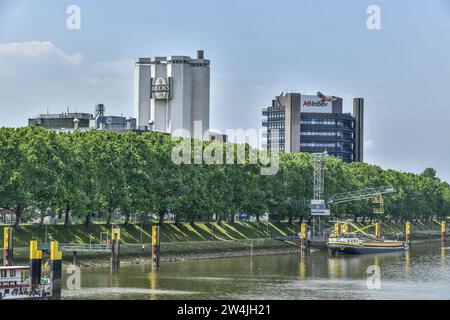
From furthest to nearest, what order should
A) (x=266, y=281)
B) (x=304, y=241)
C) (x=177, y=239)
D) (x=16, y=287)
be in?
(x=304, y=241) < (x=177, y=239) < (x=266, y=281) < (x=16, y=287)

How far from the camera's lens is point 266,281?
12425 cm

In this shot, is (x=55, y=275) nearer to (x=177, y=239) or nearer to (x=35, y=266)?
(x=35, y=266)

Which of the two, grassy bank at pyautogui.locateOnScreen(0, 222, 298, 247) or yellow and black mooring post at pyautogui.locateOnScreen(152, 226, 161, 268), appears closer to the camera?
yellow and black mooring post at pyautogui.locateOnScreen(152, 226, 161, 268)

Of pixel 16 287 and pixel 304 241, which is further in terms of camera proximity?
pixel 304 241

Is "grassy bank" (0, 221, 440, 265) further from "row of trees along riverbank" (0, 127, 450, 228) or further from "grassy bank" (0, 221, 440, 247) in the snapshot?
"row of trees along riverbank" (0, 127, 450, 228)

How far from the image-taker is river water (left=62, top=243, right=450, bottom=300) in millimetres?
108562

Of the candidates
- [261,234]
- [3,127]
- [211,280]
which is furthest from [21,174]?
[261,234]

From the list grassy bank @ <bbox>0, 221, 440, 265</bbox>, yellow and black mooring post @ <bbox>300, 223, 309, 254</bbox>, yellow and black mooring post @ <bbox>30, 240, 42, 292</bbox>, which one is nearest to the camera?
yellow and black mooring post @ <bbox>30, 240, 42, 292</bbox>

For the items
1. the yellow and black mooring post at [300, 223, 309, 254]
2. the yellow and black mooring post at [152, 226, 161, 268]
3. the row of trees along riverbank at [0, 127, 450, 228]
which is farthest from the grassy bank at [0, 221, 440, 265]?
the yellow and black mooring post at [300, 223, 309, 254]

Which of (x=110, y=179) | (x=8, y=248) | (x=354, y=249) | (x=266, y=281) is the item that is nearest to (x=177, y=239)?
(x=110, y=179)

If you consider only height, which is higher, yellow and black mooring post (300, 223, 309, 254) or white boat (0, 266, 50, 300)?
yellow and black mooring post (300, 223, 309, 254)

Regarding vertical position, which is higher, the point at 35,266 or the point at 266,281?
the point at 35,266

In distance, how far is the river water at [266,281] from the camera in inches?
4274
